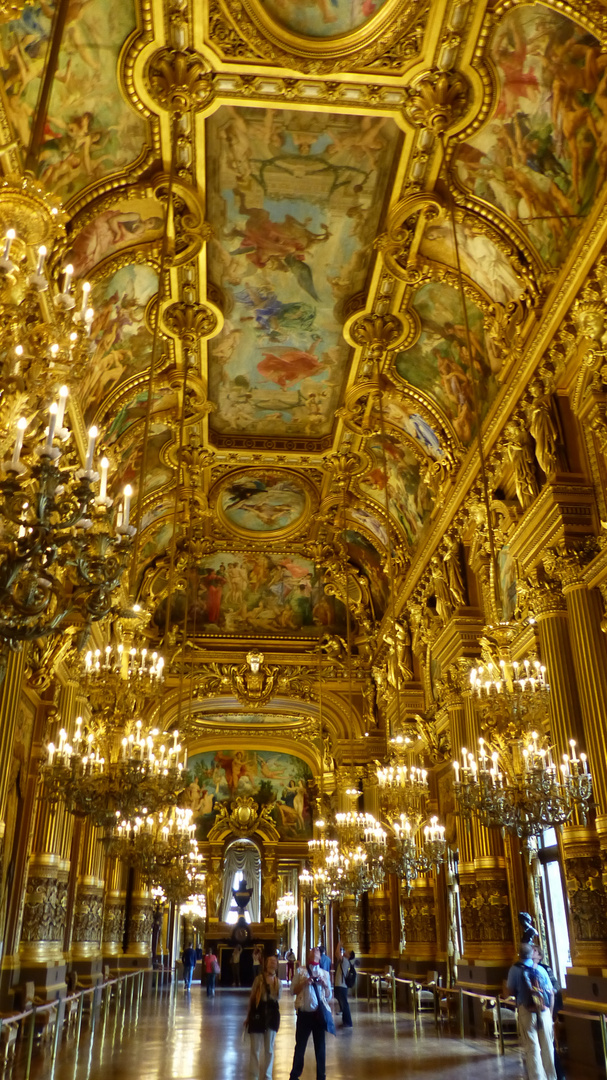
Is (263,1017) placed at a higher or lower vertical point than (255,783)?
lower

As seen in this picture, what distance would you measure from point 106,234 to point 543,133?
5.42 m

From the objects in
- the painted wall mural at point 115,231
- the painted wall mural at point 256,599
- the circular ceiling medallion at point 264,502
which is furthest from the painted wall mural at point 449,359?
the painted wall mural at point 256,599

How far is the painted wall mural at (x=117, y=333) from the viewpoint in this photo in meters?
12.2

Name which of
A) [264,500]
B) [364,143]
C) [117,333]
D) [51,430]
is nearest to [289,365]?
[117,333]

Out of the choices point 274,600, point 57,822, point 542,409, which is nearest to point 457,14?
point 542,409

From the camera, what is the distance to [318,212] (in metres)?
11.6

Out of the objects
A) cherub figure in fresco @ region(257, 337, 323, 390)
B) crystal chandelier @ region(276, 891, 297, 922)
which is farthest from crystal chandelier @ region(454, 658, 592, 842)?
crystal chandelier @ region(276, 891, 297, 922)

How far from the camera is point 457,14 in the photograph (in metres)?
8.85

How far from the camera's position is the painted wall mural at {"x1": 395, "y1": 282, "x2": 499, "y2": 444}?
1271cm

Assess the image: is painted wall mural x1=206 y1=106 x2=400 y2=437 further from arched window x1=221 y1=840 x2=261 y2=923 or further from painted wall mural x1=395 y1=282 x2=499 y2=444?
arched window x1=221 y1=840 x2=261 y2=923

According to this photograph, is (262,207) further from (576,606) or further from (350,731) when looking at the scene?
(350,731)

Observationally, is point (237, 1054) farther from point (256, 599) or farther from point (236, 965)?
point (236, 965)

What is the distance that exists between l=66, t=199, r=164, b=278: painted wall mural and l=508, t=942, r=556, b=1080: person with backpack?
9.13m

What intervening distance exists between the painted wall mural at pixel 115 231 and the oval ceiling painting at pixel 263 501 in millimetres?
7187
